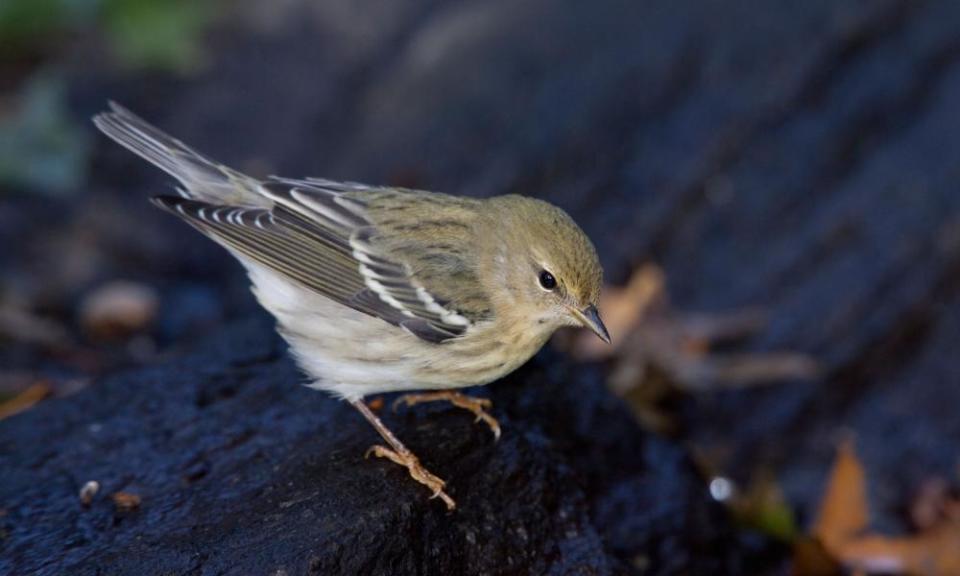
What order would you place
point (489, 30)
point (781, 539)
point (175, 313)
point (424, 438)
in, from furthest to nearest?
point (489, 30)
point (175, 313)
point (781, 539)
point (424, 438)

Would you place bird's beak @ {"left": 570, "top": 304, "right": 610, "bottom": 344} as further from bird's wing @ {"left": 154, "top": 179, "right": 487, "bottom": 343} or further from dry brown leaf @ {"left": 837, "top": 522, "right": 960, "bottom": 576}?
dry brown leaf @ {"left": 837, "top": 522, "right": 960, "bottom": 576}

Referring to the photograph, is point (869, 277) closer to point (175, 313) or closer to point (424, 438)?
point (424, 438)

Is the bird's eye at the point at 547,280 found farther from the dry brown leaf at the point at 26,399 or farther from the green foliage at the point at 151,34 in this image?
the green foliage at the point at 151,34

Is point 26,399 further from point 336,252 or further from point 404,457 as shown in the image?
point 404,457

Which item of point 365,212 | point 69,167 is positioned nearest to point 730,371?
point 365,212

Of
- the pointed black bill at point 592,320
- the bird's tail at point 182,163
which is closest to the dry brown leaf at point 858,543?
the pointed black bill at point 592,320

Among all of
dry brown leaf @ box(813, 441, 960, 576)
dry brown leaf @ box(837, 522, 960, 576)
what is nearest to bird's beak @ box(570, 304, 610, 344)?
dry brown leaf @ box(813, 441, 960, 576)
